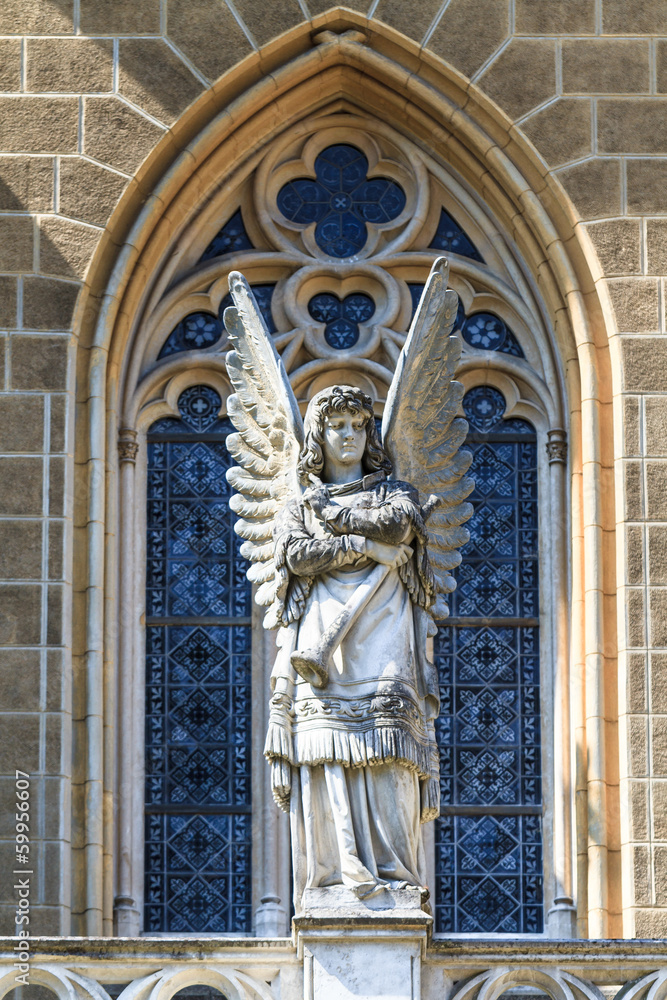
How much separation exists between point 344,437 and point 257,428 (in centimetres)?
76

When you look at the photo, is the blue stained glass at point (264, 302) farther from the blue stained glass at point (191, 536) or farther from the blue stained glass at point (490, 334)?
the blue stained glass at point (490, 334)

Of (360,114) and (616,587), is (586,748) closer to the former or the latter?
(616,587)

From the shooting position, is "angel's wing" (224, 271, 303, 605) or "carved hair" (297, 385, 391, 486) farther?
"angel's wing" (224, 271, 303, 605)

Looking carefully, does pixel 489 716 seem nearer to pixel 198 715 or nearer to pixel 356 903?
pixel 198 715

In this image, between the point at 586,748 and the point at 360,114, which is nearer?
the point at 586,748

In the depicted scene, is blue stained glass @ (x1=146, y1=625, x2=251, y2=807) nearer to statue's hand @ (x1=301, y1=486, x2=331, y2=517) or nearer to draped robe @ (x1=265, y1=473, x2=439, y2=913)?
draped robe @ (x1=265, y1=473, x2=439, y2=913)

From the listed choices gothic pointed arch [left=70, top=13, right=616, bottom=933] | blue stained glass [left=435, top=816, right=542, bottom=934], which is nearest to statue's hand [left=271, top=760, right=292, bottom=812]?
gothic pointed arch [left=70, top=13, right=616, bottom=933]

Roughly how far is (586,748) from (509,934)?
1.00 metres

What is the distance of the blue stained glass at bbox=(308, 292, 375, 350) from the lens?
47.5 feet

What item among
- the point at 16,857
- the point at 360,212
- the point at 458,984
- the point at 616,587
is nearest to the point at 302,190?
the point at 360,212

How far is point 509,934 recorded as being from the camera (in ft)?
44.1

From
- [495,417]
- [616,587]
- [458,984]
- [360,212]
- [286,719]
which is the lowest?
[458,984]

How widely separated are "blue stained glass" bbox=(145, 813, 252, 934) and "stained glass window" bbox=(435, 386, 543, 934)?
39.2 inches

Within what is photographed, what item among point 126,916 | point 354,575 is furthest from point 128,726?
point 354,575
